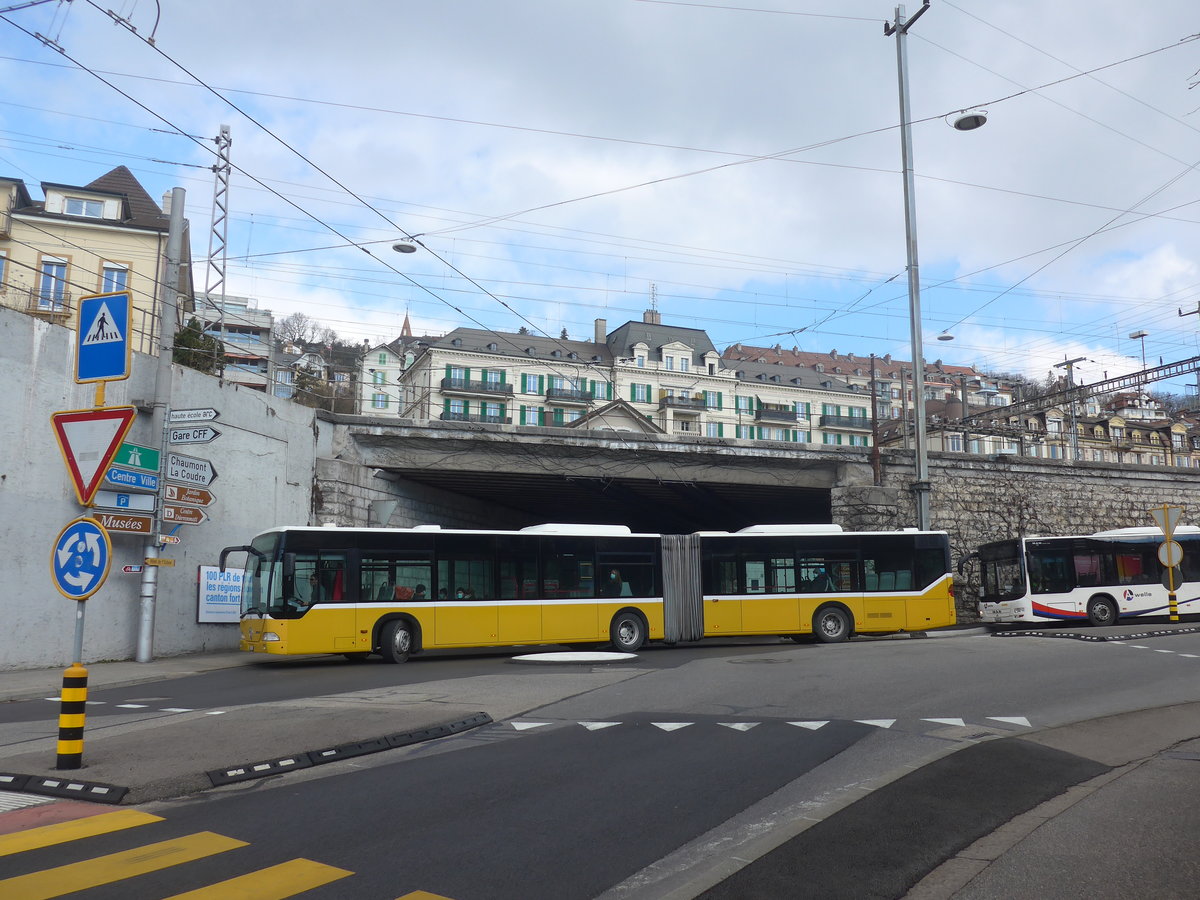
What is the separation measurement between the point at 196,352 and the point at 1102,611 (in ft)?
84.2

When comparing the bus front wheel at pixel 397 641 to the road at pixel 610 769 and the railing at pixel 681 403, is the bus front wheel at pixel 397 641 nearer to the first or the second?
the road at pixel 610 769

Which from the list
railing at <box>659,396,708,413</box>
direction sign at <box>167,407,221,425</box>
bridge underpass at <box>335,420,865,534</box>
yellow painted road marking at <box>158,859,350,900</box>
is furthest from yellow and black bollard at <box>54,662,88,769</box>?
railing at <box>659,396,708,413</box>

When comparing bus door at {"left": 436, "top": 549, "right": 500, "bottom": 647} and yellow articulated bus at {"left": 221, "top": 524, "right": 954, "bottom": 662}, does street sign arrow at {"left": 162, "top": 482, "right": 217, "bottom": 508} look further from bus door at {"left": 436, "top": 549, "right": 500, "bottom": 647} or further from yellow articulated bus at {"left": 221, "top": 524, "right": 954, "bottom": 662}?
bus door at {"left": 436, "top": 549, "right": 500, "bottom": 647}

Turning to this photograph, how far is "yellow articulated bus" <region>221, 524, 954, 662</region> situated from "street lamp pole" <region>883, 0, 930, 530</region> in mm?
3397

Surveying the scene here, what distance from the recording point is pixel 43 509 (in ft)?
58.1

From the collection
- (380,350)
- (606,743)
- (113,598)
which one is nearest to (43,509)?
(113,598)

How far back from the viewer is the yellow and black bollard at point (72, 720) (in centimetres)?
774

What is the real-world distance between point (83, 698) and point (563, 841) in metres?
4.43

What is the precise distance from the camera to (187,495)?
2000 centimetres

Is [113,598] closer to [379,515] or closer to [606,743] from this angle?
[379,515]

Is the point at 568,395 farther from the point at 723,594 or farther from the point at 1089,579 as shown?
the point at 723,594

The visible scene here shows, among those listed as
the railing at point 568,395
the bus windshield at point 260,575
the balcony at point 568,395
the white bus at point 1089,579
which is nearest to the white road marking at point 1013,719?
the bus windshield at point 260,575

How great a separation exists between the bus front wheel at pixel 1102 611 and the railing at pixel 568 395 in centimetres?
5061

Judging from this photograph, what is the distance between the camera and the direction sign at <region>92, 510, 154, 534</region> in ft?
59.5
